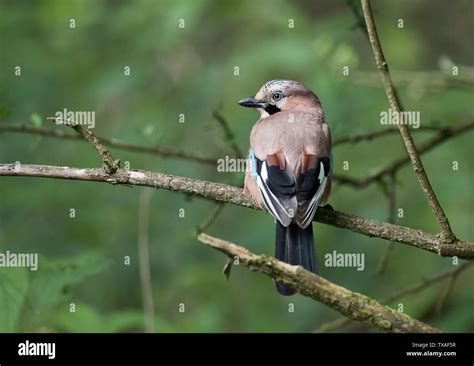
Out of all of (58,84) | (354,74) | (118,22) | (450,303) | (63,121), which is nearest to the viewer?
(63,121)

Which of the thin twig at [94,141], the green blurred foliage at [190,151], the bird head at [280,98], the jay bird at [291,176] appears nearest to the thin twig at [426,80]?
the green blurred foliage at [190,151]

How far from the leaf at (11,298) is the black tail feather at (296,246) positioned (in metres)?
1.60

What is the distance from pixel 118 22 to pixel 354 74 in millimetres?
2879

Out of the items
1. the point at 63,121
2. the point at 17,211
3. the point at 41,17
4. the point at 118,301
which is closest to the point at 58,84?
the point at 41,17

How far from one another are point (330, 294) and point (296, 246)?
170cm

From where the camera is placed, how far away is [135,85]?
8984 mm

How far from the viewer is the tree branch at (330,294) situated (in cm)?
376

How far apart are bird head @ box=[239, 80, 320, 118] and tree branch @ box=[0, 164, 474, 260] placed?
1.58 metres

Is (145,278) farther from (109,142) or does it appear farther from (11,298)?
(11,298)

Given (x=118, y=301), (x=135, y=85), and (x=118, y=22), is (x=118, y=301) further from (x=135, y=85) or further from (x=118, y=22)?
(x=118, y=22)

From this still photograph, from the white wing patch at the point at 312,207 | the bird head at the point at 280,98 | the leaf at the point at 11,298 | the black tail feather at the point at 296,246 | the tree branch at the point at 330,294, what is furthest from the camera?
the bird head at the point at 280,98

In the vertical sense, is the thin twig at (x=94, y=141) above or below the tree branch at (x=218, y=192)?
above

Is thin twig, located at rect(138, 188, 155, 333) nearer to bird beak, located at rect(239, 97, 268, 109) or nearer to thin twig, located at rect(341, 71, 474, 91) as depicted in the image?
bird beak, located at rect(239, 97, 268, 109)

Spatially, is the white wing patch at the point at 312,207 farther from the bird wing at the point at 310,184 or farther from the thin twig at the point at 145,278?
the thin twig at the point at 145,278
